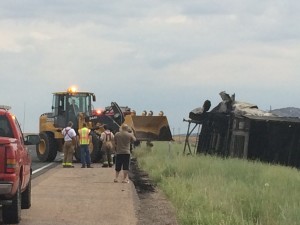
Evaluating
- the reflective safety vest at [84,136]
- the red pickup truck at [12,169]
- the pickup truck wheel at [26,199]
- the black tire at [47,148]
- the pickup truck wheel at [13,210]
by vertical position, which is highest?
the red pickup truck at [12,169]

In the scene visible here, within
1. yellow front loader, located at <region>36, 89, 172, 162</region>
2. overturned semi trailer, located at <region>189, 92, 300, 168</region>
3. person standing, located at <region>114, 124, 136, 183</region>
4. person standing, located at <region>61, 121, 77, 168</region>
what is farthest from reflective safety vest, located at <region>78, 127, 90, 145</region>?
person standing, located at <region>114, 124, 136, 183</region>

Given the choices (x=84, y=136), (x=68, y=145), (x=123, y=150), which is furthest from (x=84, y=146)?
(x=123, y=150)

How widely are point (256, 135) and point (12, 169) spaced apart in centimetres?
1636

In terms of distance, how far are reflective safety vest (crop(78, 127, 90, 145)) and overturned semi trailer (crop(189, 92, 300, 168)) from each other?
5730mm

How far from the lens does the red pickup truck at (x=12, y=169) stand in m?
8.95

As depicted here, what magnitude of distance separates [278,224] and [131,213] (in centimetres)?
321

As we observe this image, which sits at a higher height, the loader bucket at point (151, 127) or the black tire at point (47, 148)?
the loader bucket at point (151, 127)

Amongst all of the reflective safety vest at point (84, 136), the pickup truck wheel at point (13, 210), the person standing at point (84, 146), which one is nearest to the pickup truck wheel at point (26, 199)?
the pickup truck wheel at point (13, 210)

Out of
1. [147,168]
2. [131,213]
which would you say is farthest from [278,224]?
[147,168]

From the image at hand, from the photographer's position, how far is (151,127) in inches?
1093

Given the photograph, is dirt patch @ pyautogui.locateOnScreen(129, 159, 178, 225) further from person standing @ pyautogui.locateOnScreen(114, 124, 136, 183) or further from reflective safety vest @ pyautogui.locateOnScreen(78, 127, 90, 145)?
reflective safety vest @ pyautogui.locateOnScreen(78, 127, 90, 145)

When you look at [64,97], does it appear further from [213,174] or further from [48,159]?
[213,174]

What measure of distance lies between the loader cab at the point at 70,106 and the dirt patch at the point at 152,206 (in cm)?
986

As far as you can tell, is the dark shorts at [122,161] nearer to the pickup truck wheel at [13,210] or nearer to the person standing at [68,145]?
the person standing at [68,145]
